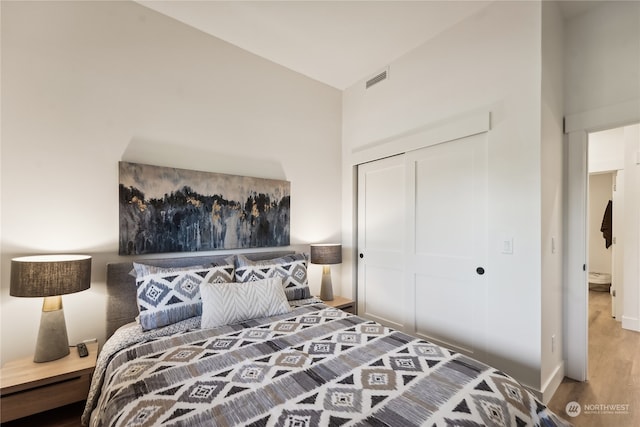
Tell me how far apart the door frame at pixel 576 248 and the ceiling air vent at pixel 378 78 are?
1613 mm

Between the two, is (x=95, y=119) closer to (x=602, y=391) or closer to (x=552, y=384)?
(x=552, y=384)

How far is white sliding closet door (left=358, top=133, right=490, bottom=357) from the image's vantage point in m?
2.21

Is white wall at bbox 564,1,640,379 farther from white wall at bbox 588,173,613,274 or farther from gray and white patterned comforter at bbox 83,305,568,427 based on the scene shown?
white wall at bbox 588,173,613,274

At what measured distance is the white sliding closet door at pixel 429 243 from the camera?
87.1 inches

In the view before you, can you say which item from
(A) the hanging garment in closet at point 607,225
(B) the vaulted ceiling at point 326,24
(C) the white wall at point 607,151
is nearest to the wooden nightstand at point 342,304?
(B) the vaulted ceiling at point 326,24

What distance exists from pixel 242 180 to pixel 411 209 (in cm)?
162

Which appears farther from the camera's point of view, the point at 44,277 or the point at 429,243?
the point at 429,243

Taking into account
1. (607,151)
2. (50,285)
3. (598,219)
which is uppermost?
(607,151)

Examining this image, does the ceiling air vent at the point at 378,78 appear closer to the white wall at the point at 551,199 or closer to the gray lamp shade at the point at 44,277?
the white wall at the point at 551,199

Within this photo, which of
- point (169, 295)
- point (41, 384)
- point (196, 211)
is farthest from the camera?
point (196, 211)

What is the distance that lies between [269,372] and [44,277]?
138 centimetres

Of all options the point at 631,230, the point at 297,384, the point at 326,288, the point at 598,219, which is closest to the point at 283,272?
the point at 326,288

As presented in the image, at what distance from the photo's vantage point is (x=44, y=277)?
155cm

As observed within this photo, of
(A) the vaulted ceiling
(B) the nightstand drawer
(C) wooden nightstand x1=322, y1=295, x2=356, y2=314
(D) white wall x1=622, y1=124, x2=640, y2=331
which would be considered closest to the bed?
(B) the nightstand drawer
